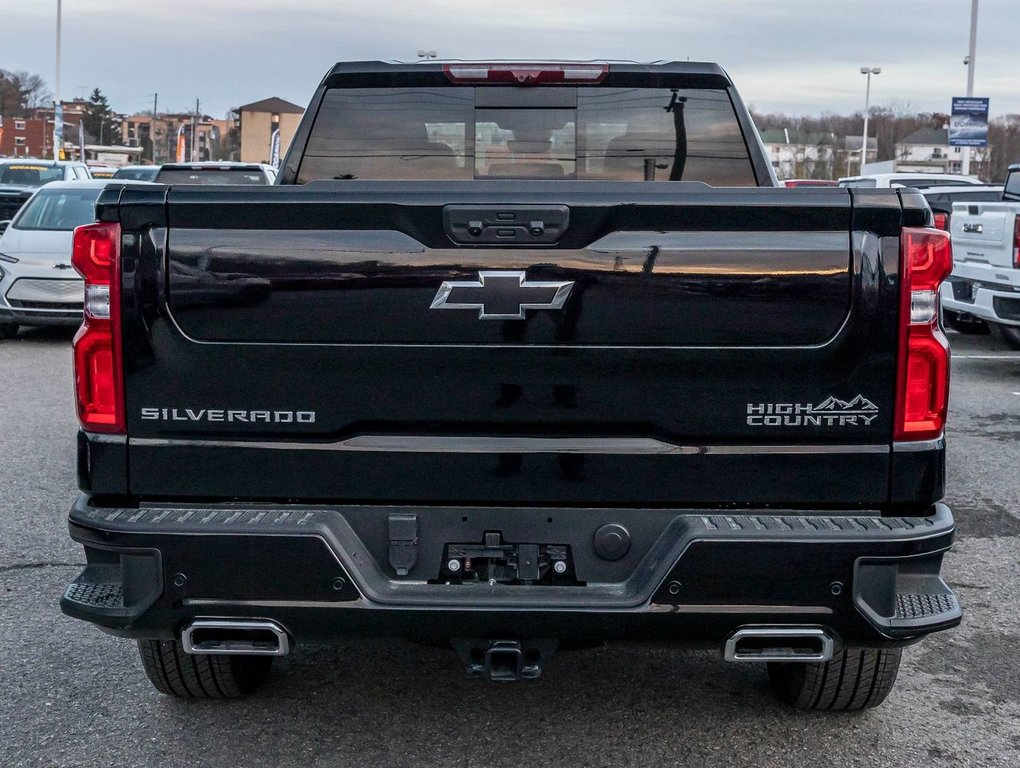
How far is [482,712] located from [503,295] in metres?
1.62

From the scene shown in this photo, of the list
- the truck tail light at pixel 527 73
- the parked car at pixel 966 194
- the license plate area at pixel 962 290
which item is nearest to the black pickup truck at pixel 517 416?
the truck tail light at pixel 527 73

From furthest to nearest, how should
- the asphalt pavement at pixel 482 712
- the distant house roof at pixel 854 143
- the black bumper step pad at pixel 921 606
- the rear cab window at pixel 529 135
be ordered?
the distant house roof at pixel 854 143
the rear cab window at pixel 529 135
the asphalt pavement at pixel 482 712
the black bumper step pad at pixel 921 606

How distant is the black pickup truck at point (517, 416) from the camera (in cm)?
330

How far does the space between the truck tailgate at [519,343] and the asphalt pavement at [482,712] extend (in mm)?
547

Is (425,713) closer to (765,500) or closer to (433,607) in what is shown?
(433,607)

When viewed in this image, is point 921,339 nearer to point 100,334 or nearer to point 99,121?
point 100,334

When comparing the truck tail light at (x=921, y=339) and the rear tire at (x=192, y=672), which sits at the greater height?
the truck tail light at (x=921, y=339)

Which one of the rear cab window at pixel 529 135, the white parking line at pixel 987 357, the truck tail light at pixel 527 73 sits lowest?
the white parking line at pixel 987 357

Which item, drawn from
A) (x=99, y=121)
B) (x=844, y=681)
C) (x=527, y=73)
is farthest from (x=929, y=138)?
(x=844, y=681)

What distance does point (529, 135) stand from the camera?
480 centimetres

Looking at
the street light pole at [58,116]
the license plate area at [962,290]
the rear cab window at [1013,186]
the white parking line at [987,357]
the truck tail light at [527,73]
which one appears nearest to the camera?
the truck tail light at [527,73]

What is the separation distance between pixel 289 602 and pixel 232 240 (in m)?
0.95

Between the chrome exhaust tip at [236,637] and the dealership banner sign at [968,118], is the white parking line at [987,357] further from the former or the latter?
the dealership banner sign at [968,118]

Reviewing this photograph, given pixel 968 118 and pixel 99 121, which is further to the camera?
pixel 99 121
